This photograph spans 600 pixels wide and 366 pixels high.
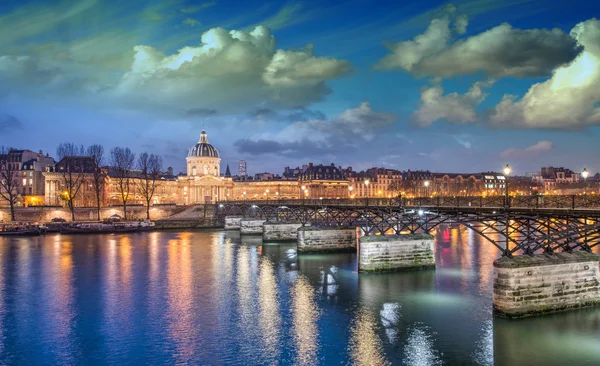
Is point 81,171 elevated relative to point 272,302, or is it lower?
elevated

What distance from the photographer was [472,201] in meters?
36.5

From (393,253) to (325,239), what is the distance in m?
17.2

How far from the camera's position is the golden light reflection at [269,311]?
84.9ft

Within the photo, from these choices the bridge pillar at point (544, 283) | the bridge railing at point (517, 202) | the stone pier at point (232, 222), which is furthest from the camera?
the stone pier at point (232, 222)

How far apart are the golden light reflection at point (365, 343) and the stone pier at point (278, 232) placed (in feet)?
151

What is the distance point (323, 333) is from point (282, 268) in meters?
22.7

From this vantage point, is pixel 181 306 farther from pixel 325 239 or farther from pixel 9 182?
pixel 9 182

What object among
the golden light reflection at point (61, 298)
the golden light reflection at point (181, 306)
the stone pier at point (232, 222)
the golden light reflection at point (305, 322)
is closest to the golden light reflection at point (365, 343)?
the golden light reflection at point (305, 322)

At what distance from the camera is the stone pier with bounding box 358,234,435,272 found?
4238 cm

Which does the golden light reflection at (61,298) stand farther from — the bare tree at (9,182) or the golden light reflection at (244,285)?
the bare tree at (9,182)

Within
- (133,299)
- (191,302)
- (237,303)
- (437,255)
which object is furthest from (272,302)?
(437,255)

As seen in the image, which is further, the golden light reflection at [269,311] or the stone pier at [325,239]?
the stone pier at [325,239]

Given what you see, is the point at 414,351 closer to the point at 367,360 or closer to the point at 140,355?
the point at 367,360

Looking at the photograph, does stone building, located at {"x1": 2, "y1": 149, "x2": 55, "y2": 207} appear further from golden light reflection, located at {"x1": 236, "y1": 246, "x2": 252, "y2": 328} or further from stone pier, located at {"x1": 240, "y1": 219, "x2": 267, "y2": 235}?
golden light reflection, located at {"x1": 236, "y1": 246, "x2": 252, "y2": 328}
